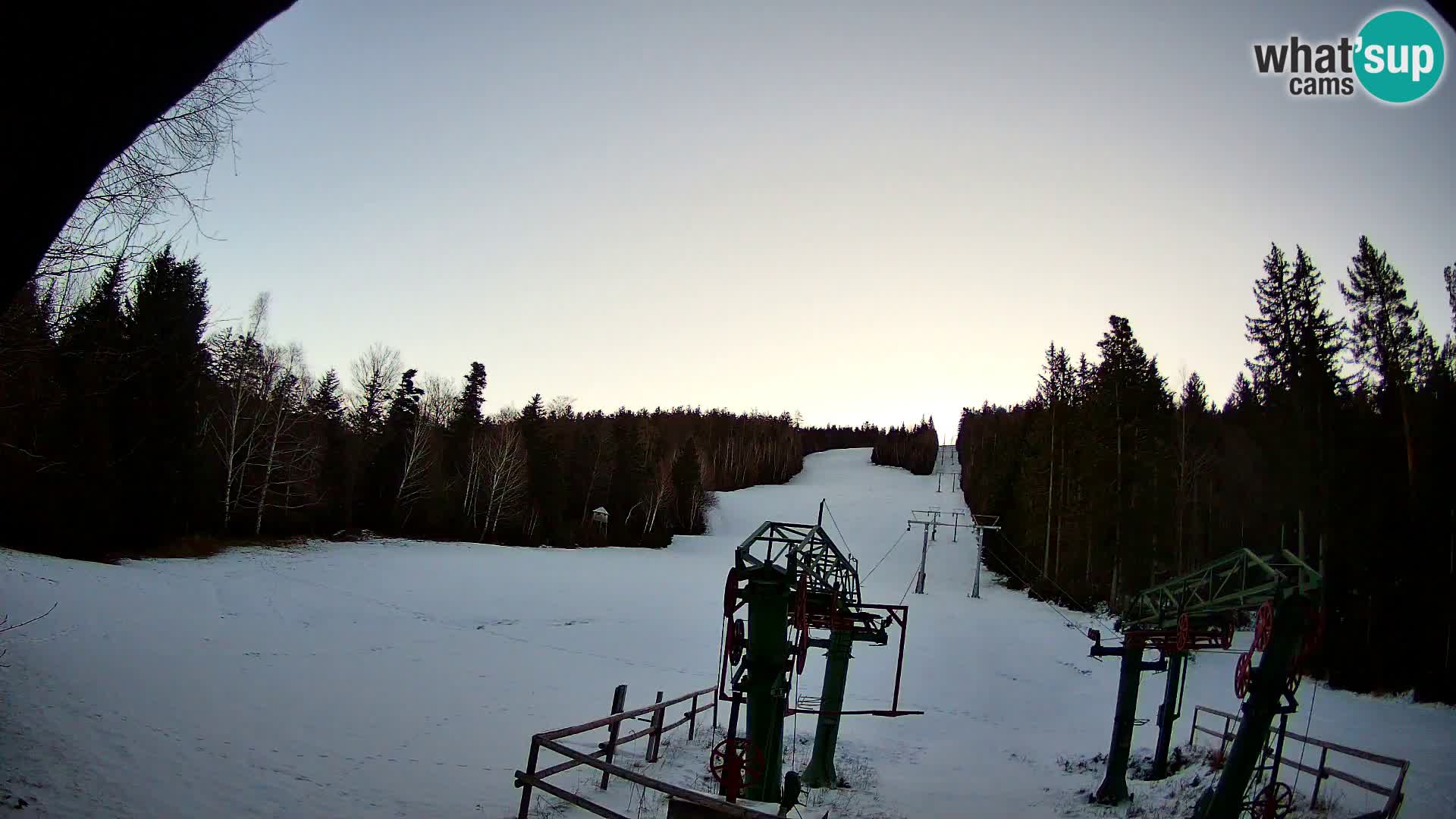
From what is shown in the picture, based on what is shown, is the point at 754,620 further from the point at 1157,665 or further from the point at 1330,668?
the point at 1330,668

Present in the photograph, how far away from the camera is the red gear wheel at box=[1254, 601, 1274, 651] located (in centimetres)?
1065

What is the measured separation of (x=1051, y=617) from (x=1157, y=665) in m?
21.3

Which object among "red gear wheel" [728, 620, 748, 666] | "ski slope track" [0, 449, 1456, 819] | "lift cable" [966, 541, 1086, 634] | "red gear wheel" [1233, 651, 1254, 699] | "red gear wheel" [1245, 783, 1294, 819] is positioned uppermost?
"red gear wheel" [1233, 651, 1254, 699]

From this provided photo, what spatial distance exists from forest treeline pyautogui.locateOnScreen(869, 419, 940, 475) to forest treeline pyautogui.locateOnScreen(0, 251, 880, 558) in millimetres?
54942

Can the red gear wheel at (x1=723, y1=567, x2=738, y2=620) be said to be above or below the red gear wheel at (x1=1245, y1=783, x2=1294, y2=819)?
above

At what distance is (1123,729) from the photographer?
576 inches

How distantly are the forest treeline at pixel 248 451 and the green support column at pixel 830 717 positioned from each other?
13974mm

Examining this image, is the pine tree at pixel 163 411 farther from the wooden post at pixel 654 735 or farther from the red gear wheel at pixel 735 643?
the red gear wheel at pixel 735 643

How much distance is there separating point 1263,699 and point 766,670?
7.43 m

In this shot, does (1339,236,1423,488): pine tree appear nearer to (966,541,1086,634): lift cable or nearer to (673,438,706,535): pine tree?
(966,541,1086,634): lift cable

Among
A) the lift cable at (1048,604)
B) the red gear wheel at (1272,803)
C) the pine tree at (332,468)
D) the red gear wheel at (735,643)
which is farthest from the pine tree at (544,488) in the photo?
the red gear wheel at (1272,803)

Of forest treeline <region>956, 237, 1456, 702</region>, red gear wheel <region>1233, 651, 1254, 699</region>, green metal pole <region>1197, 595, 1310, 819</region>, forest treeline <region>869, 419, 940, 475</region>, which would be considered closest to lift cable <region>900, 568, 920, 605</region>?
forest treeline <region>956, 237, 1456, 702</region>

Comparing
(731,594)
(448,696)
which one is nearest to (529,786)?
(731,594)

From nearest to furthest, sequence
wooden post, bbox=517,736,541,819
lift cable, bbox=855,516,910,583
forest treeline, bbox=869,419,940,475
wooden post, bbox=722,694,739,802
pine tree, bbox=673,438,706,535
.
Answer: wooden post, bbox=517,736,541,819
wooden post, bbox=722,694,739,802
lift cable, bbox=855,516,910,583
pine tree, bbox=673,438,706,535
forest treeline, bbox=869,419,940,475
